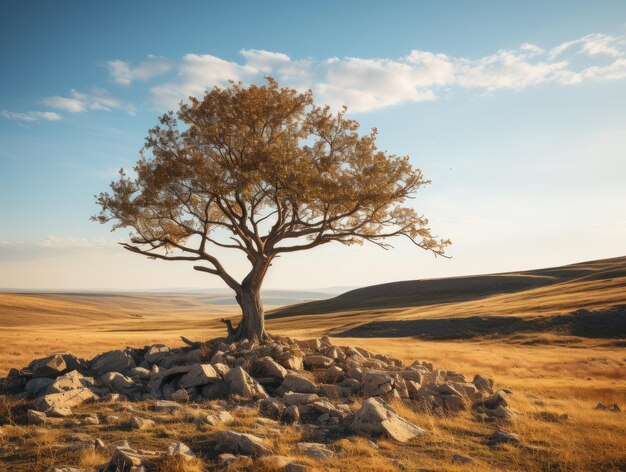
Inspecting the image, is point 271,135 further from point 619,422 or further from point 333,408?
point 619,422

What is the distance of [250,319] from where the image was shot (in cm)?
2481

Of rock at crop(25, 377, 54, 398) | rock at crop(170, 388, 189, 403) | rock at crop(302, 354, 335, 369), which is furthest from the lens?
rock at crop(302, 354, 335, 369)

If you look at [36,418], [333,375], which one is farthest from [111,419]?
[333,375]

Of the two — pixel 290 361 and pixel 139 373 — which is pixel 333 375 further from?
pixel 139 373

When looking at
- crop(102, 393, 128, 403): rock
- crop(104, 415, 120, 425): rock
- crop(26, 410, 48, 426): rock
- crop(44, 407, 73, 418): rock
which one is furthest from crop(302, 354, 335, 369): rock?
crop(26, 410, 48, 426): rock

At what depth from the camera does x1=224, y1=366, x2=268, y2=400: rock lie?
15.8 m

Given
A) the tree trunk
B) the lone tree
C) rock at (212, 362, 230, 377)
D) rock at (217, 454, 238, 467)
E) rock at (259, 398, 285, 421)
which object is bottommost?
rock at (259, 398, 285, 421)

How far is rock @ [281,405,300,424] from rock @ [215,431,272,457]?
9.24 feet

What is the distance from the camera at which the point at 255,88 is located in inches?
918

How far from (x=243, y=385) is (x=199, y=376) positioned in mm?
1700

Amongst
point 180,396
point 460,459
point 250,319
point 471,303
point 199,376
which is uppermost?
Result: point 250,319

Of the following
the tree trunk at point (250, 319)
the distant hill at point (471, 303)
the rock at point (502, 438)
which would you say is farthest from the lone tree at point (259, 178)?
the distant hill at point (471, 303)

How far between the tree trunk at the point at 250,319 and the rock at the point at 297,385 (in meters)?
7.62

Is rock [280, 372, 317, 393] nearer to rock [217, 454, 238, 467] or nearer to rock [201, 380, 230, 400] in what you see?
rock [201, 380, 230, 400]
